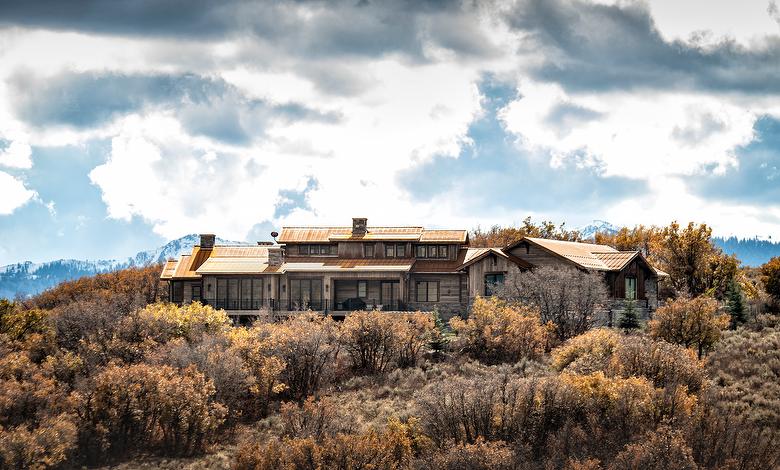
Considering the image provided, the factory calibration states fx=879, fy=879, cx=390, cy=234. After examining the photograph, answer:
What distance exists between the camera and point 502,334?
47844 millimetres

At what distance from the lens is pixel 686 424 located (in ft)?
109

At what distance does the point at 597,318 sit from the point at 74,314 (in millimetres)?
30810

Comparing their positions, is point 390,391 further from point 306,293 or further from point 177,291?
point 177,291

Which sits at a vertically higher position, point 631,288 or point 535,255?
point 535,255

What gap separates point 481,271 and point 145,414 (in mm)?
26894

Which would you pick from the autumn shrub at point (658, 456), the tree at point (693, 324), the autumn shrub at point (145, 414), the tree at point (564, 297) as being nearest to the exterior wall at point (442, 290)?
the tree at point (564, 297)

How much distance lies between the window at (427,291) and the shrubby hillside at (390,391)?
9122mm

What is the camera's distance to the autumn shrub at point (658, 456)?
29531mm

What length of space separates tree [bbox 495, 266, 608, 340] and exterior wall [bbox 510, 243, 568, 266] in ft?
13.3

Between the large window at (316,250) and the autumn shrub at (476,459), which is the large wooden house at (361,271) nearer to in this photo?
the large window at (316,250)

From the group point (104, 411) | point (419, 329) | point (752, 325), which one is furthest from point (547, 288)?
point (104, 411)

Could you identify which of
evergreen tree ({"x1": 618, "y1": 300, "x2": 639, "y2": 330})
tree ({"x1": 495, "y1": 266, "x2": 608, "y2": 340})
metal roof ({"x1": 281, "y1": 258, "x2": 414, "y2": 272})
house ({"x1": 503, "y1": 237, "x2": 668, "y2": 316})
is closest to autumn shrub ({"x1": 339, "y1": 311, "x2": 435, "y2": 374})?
tree ({"x1": 495, "y1": 266, "x2": 608, "y2": 340})

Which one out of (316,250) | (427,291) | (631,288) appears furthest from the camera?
(316,250)

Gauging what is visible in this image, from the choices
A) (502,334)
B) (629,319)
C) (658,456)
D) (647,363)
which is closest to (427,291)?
(502,334)
